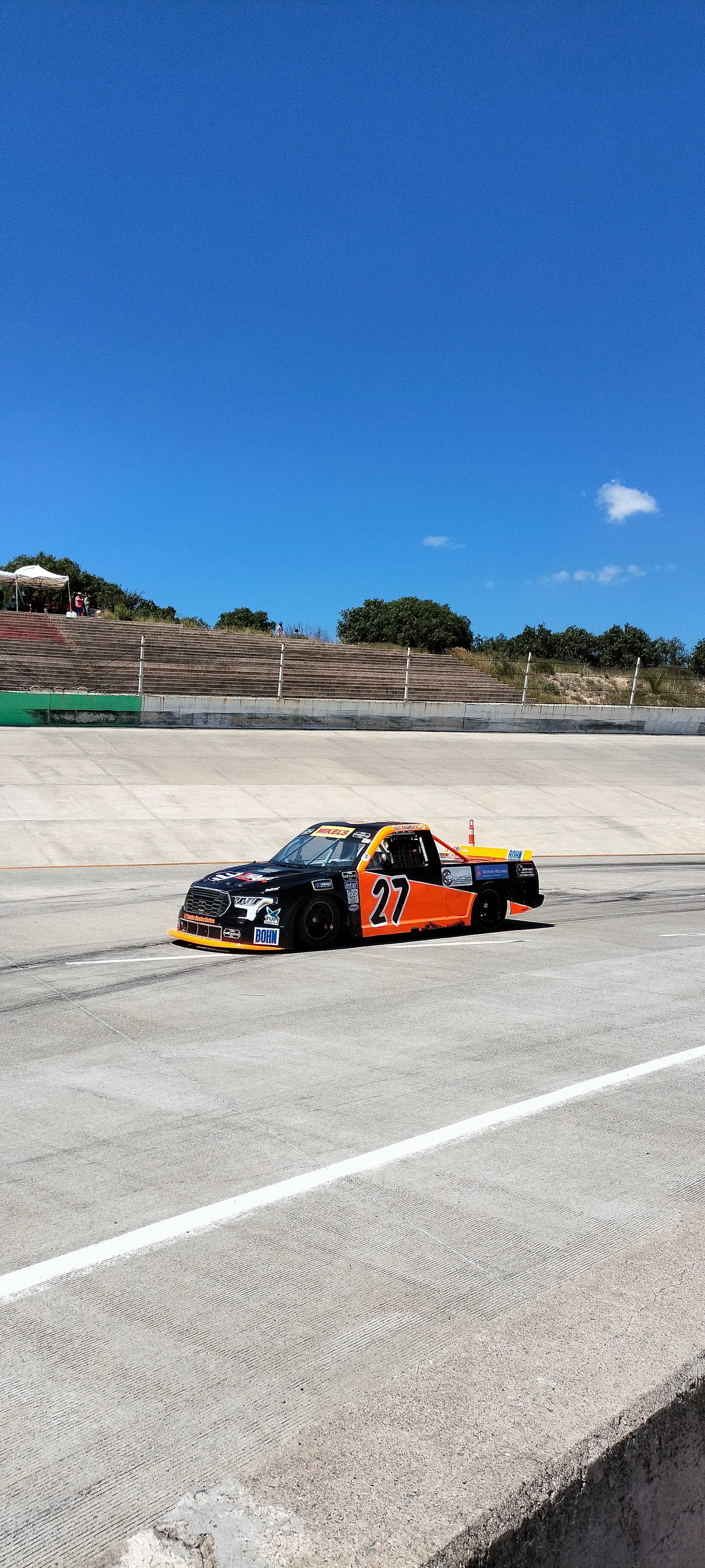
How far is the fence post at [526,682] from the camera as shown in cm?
4034

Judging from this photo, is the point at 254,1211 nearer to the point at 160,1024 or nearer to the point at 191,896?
the point at 160,1024

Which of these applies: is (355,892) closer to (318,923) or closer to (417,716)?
(318,923)

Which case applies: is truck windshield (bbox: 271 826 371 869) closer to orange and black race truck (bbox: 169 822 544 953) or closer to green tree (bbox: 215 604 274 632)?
orange and black race truck (bbox: 169 822 544 953)

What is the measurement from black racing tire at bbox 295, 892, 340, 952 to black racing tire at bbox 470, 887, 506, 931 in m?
2.43

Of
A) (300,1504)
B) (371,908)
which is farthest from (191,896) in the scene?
(300,1504)

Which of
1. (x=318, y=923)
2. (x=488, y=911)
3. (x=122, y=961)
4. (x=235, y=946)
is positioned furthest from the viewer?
(x=488, y=911)

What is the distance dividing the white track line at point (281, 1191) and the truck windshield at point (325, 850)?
6055mm

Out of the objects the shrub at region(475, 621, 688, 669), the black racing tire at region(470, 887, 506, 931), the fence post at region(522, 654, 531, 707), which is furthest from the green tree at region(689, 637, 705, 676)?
the black racing tire at region(470, 887, 506, 931)

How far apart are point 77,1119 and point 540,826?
22.1 metres

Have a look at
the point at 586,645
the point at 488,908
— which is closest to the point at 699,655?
the point at 586,645

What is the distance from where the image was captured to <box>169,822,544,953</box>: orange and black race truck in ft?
38.4

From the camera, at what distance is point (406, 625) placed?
83875 millimetres

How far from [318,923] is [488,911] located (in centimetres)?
297

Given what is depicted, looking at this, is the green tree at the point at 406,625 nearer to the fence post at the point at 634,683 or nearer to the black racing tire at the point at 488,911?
the fence post at the point at 634,683
